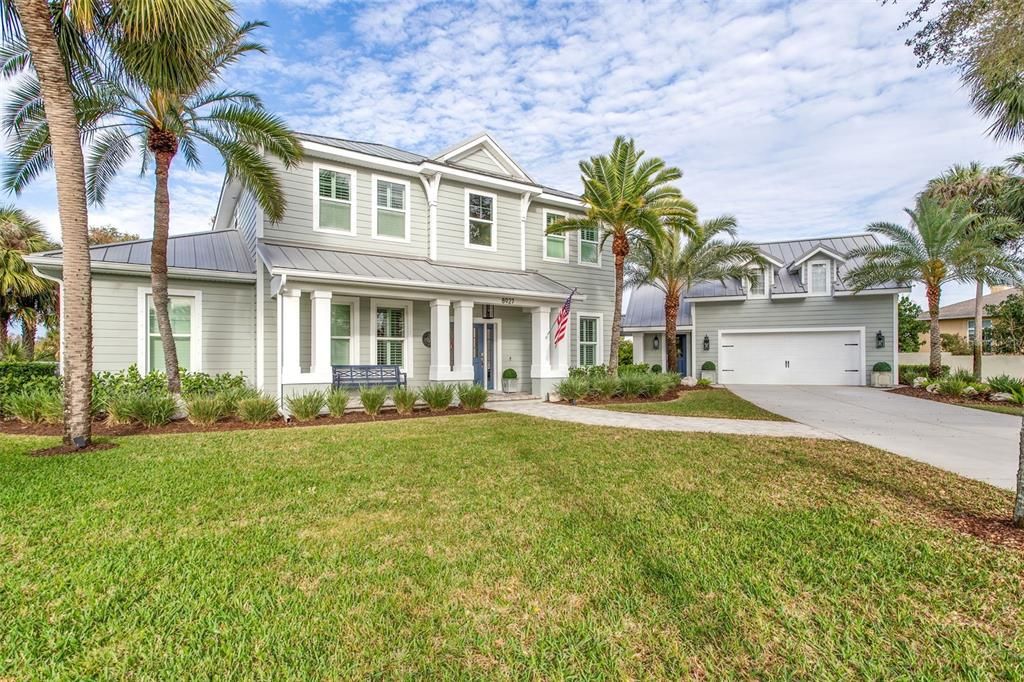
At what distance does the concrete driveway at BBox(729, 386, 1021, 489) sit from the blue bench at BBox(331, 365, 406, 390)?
9.38 m

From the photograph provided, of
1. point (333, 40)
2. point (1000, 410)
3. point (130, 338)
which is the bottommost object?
point (1000, 410)

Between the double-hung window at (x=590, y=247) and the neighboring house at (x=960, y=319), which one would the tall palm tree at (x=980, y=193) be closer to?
the neighboring house at (x=960, y=319)

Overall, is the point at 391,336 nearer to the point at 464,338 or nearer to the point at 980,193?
the point at 464,338

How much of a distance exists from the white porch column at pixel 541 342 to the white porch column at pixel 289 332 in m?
6.52

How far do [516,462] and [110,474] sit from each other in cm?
492

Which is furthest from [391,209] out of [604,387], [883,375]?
[883,375]

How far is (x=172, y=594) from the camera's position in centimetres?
299

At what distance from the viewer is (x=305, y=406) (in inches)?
379

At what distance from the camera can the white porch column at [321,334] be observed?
10.5 m

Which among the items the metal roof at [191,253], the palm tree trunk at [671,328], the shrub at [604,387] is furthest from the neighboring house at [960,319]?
the metal roof at [191,253]

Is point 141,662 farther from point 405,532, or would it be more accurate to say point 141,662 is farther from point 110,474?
point 110,474

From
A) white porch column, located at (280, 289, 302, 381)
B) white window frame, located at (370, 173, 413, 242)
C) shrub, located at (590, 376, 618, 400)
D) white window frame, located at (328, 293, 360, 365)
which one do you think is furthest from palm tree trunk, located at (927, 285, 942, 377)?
white porch column, located at (280, 289, 302, 381)

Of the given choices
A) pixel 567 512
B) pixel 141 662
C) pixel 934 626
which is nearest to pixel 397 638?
pixel 141 662

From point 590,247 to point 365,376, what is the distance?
9172 millimetres
